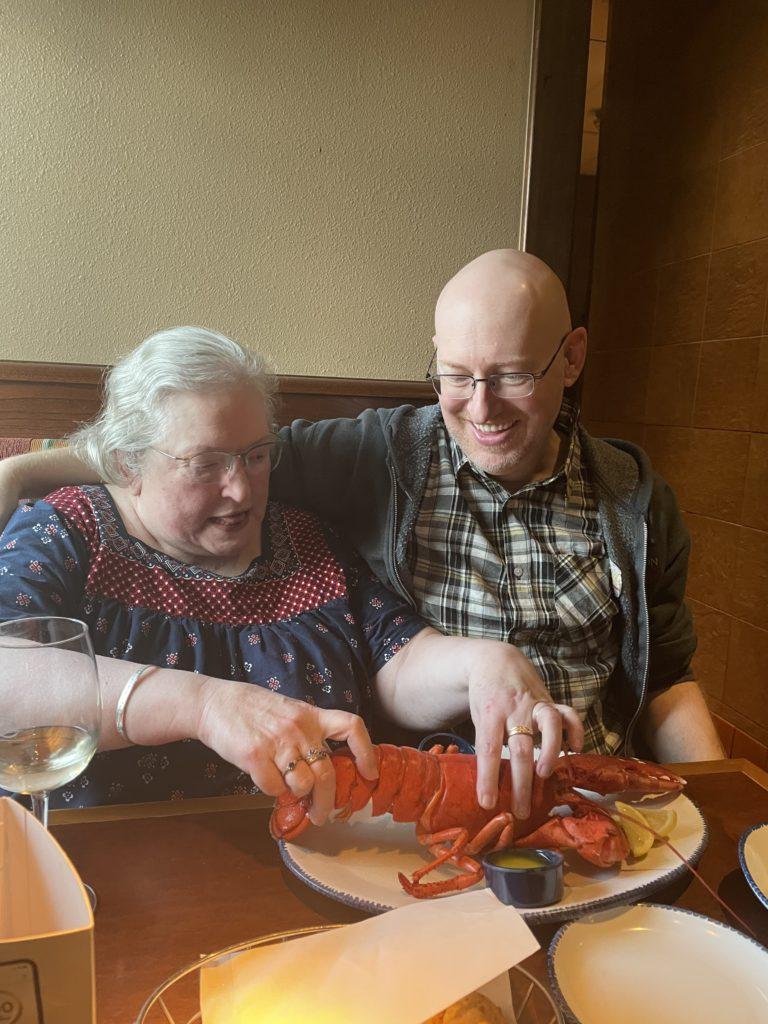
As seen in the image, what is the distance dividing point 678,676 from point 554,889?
792 mm

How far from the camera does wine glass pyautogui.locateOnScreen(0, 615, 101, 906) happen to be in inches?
24.2

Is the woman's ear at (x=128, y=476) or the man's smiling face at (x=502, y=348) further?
the man's smiling face at (x=502, y=348)

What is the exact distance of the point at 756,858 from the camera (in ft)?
2.60

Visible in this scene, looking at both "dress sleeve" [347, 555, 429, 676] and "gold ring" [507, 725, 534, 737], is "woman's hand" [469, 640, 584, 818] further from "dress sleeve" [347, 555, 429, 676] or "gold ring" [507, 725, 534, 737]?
"dress sleeve" [347, 555, 429, 676]

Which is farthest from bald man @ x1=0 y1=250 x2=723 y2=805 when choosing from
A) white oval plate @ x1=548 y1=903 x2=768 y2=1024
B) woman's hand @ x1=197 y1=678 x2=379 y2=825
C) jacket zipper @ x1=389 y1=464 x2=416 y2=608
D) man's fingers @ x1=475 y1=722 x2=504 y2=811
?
white oval plate @ x1=548 y1=903 x2=768 y2=1024

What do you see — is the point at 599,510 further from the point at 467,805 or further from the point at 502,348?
the point at 467,805

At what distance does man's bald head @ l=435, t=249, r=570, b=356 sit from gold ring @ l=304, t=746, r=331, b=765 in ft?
2.40

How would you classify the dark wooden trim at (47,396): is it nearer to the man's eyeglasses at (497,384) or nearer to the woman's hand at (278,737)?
the man's eyeglasses at (497,384)

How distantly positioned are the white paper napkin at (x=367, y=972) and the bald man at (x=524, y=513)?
2.54ft

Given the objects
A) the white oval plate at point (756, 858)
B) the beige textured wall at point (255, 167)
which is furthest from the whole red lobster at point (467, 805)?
the beige textured wall at point (255, 167)

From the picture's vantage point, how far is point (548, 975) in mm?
616

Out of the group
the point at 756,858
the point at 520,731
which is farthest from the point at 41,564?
the point at 756,858

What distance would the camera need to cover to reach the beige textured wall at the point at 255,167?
1342 mm

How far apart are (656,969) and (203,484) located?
764 mm
